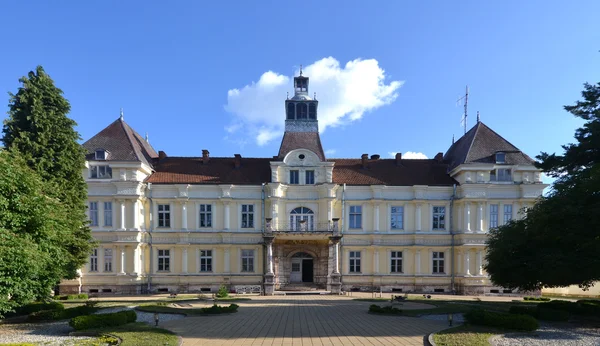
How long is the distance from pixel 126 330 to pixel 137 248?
19793mm

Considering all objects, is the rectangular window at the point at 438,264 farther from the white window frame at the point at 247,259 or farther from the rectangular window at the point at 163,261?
the rectangular window at the point at 163,261

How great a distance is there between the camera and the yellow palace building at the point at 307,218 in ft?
113

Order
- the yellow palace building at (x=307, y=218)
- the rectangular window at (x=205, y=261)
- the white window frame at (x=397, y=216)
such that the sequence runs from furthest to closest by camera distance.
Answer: the white window frame at (x=397, y=216) → the rectangular window at (x=205, y=261) → the yellow palace building at (x=307, y=218)

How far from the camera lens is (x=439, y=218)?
3619cm

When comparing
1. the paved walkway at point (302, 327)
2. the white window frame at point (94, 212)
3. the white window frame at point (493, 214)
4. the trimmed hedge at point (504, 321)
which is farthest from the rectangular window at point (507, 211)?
the white window frame at point (94, 212)

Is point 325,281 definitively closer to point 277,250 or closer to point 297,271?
point 297,271

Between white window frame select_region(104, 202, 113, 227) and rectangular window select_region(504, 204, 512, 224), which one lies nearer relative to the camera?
white window frame select_region(104, 202, 113, 227)

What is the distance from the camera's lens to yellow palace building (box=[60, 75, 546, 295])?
113 feet

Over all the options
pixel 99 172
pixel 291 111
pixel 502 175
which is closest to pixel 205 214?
pixel 99 172

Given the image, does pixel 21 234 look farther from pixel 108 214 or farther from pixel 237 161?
pixel 237 161

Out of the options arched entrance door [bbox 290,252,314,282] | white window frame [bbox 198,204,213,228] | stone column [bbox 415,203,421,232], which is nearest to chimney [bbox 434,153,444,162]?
stone column [bbox 415,203,421,232]

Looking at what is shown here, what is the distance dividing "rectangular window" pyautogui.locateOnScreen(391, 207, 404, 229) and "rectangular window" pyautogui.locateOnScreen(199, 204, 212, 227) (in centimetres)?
1675

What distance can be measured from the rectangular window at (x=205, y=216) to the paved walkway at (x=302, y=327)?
14.0 m

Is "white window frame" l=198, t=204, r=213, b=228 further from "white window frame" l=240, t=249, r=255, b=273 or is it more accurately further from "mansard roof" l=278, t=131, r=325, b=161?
"mansard roof" l=278, t=131, r=325, b=161
